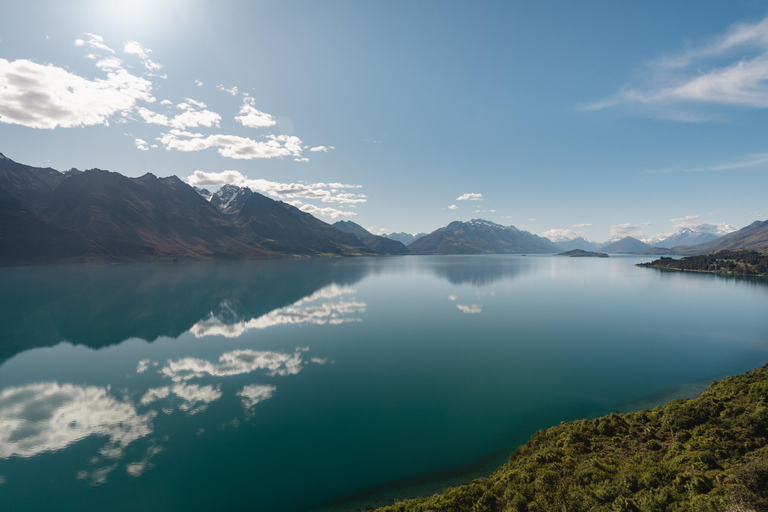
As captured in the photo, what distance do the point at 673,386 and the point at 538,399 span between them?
21.3m

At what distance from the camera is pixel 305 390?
39625 mm

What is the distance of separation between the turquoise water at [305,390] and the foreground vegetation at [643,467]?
17.9ft

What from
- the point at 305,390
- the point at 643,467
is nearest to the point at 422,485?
the point at 643,467

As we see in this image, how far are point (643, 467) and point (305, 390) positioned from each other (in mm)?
33921

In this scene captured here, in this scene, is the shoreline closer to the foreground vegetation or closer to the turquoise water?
the turquoise water

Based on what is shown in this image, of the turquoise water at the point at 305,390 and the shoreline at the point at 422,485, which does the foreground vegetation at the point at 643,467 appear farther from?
the turquoise water at the point at 305,390

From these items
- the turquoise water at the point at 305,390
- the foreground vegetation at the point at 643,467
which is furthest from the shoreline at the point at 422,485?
the foreground vegetation at the point at 643,467

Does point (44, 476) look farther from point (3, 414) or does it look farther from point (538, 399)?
point (538, 399)

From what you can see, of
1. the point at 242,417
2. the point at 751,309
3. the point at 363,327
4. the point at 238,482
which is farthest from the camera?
the point at 751,309

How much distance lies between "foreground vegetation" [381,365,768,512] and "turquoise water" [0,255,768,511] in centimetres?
547

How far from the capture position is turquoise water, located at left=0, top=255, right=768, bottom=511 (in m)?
24.3

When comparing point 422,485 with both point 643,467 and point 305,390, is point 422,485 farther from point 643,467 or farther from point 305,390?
point 305,390

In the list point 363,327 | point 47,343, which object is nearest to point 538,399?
point 363,327

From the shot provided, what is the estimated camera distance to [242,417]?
109ft
